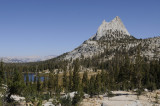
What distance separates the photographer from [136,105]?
22438mm

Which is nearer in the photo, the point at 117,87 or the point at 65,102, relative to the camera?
the point at 65,102

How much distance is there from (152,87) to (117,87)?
76.5 feet

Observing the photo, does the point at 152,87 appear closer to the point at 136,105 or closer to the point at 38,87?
the point at 136,105

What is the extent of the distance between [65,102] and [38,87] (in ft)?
213

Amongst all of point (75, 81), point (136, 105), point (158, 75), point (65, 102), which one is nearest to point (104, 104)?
point (136, 105)

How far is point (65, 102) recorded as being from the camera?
31.6 metres

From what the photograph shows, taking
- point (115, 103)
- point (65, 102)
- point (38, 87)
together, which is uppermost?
point (115, 103)

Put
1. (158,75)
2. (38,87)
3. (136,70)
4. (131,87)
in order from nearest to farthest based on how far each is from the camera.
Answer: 1. (136,70)
2. (131,87)
3. (158,75)
4. (38,87)

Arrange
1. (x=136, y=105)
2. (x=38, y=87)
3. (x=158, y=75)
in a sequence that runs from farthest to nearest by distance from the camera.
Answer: (x=38, y=87) < (x=158, y=75) < (x=136, y=105)

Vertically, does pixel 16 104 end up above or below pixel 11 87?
below

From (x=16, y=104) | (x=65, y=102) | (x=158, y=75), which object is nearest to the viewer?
(x=65, y=102)

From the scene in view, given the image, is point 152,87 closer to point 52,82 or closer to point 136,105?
point 136,105

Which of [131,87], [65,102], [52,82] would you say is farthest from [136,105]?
[52,82]

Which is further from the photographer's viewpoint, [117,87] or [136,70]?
Result: [117,87]
